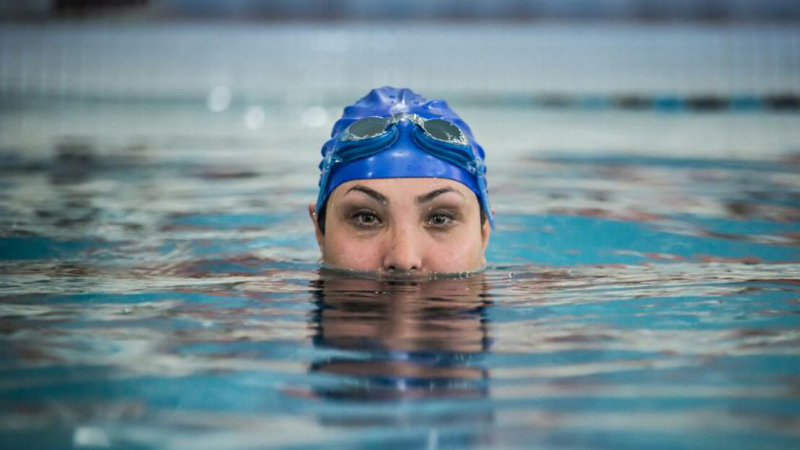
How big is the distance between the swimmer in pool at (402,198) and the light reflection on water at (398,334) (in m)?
0.10

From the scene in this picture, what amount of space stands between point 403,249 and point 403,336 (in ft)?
2.32

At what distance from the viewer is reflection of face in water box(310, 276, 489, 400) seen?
2764mm

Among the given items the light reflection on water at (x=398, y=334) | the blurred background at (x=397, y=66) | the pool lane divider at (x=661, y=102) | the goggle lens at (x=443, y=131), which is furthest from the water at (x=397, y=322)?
the pool lane divider at (x=661, y=102)

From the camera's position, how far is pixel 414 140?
432 cm

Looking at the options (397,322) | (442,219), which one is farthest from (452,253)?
(397,322)

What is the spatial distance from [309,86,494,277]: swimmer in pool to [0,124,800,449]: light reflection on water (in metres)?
0.10

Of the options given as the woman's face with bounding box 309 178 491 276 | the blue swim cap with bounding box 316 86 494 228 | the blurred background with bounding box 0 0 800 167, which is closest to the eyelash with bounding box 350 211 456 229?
the woman's face with bounding box 309 178 491 276

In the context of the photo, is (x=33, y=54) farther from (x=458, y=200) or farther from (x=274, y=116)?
(x=458, y=200)

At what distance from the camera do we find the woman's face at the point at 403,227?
13.2 feet

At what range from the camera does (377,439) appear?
236 centimetres

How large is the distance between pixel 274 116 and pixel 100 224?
22.8ft

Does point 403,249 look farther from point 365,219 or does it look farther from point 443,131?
point 443,131

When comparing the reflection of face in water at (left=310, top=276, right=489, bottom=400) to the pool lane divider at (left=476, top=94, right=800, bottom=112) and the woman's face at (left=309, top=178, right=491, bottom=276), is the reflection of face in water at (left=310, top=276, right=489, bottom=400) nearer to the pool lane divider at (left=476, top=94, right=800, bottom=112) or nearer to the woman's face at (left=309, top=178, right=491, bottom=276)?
the woman's face at (left=309, top=178, right=491, bottom=276)

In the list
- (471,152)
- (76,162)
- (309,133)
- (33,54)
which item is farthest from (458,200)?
(33,54)
